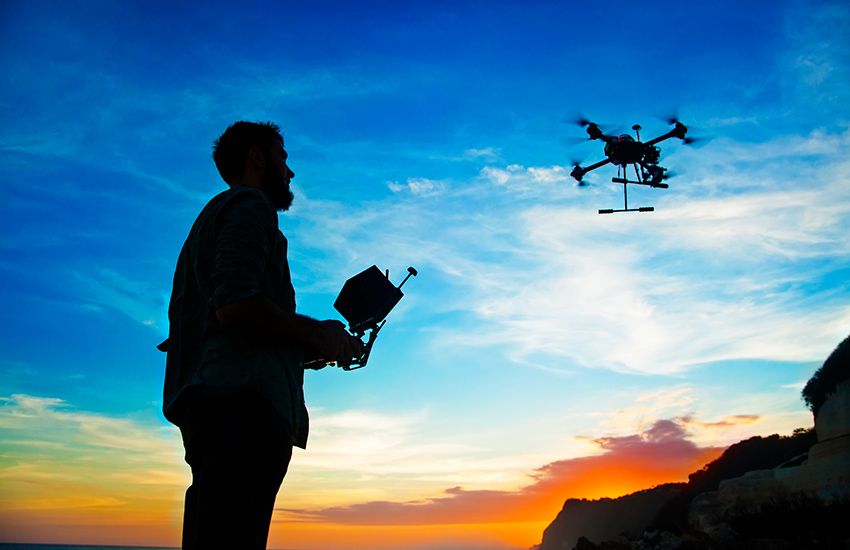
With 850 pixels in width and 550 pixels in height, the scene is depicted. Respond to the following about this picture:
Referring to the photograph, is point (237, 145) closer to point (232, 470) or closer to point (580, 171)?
point (232, 470)

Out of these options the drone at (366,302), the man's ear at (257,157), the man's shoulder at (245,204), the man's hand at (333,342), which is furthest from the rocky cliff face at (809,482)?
the man's shoulder at (245,204)

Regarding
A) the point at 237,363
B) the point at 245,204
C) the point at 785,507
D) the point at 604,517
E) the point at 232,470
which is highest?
the point at 245,204

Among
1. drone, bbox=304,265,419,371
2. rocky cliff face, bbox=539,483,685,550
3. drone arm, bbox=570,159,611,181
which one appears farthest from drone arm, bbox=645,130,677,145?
rocky cliff face, bbox=539,483,685,550

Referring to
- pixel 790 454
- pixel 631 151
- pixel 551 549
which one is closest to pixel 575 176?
pixel 631 151

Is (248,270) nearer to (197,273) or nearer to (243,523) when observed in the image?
(197,273)

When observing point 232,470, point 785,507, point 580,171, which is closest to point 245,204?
point 232,470

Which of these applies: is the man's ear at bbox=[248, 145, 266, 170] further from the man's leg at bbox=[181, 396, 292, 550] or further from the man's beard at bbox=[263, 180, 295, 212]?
the man's leg at bbox=[181, 396, 292, 550]
